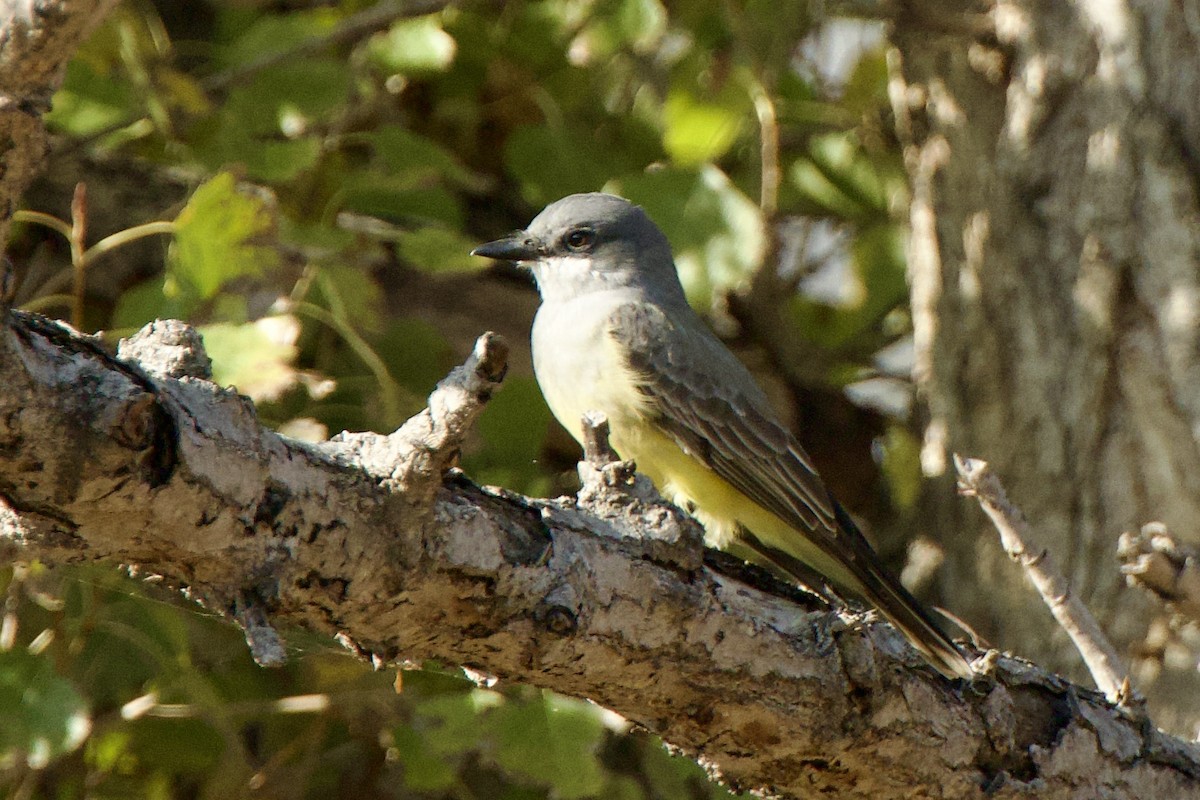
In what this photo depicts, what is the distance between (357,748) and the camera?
4.50 metres

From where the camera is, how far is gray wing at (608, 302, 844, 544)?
4051mm

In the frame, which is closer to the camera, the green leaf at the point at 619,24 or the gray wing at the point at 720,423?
the gray wing at the point at 720,423

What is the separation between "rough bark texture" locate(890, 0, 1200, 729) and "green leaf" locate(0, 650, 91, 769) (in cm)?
271

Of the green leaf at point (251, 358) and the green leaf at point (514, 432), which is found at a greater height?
the green leaf at point (251, 358)

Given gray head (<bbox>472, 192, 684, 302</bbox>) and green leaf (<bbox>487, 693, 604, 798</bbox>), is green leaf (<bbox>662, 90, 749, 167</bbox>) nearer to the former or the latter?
gray head (<bbox>472, 192, 684, 302</bbox>)

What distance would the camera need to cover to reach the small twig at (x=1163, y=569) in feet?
9.19

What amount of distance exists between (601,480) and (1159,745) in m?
1.36

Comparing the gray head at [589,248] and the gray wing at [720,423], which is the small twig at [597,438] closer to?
the gray wing at [720,423]

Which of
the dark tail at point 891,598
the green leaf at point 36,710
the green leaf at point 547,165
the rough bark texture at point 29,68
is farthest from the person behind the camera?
the green leaf at point 547,165

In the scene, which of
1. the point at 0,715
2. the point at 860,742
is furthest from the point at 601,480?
the point at 0,715

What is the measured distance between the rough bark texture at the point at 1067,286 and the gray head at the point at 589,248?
1005mm

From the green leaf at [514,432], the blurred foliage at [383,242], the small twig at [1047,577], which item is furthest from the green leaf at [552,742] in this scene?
the small twig at [1047,577]

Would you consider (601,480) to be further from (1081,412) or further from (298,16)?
(298,16)

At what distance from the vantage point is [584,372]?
163 inches
